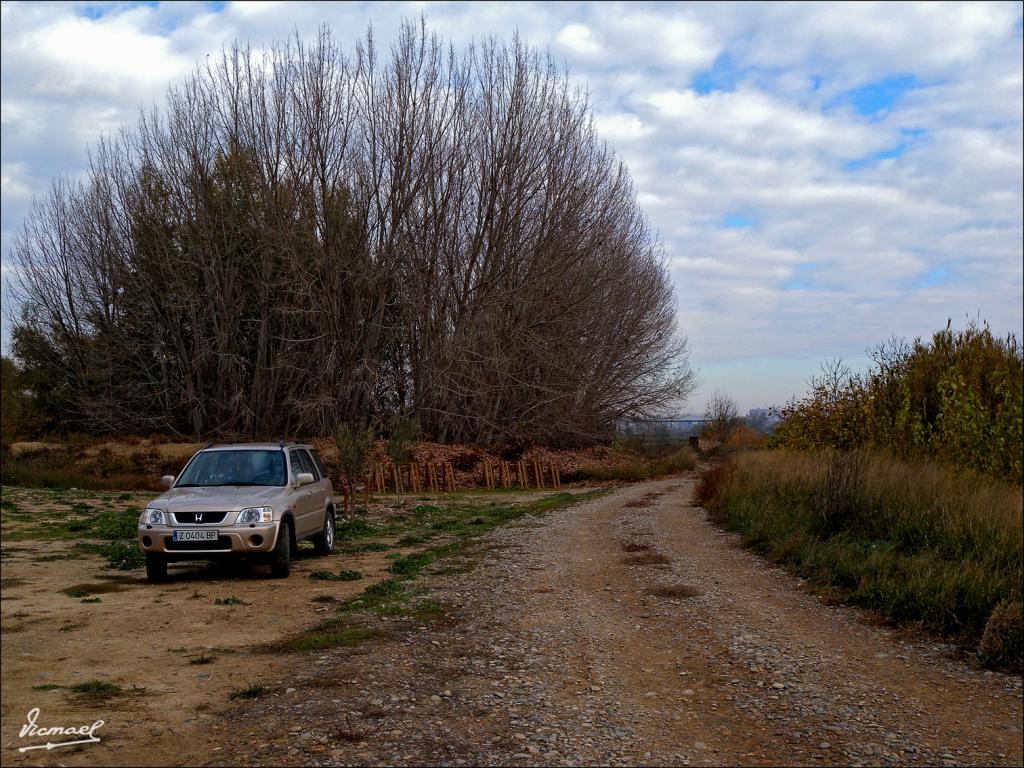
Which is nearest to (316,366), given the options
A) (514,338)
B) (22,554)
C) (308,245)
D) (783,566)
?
(308,245)

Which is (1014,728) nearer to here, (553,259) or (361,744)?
(361,744)

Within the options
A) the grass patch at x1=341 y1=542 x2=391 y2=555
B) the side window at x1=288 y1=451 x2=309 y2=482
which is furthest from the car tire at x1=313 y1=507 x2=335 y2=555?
the side window at x1=288 y1=451 x2=309 y2=482

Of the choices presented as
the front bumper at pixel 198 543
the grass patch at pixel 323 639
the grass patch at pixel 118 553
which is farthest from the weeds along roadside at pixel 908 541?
the grass patch at pixel 118 553

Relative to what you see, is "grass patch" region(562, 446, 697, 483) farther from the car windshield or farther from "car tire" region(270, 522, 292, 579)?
"car tire" region(270, 522, 292, 579)

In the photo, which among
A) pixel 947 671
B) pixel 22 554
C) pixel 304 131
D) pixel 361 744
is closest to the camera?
pixel 361 744

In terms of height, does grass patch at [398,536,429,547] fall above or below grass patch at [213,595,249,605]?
below

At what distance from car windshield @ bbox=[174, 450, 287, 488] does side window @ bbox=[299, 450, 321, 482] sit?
92cm

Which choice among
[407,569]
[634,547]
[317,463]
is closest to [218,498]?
[407,569]

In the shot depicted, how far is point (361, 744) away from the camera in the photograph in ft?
16.6

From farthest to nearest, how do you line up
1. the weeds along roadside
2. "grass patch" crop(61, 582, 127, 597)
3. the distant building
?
the distant building → "grass patch" crop(61, 582, 127, 597) → the weeds along roadside

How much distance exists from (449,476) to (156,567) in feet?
67.7

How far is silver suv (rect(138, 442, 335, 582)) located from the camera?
10.2 metres

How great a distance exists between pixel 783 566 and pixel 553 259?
83.0 ft

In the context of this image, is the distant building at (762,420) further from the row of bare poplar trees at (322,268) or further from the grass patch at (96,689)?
the grass patch at (96,689)
